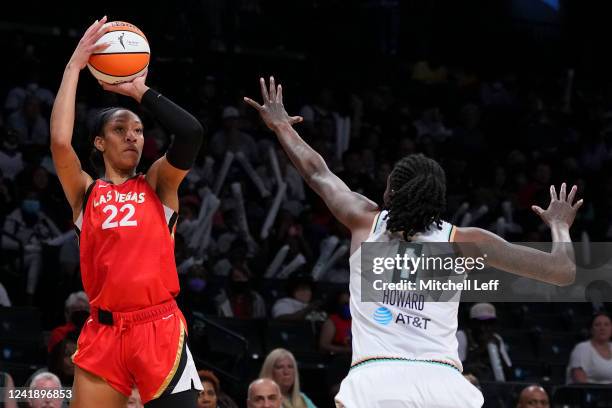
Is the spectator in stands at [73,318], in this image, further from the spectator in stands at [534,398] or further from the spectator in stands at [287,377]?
the spectator in stands at [534,398]

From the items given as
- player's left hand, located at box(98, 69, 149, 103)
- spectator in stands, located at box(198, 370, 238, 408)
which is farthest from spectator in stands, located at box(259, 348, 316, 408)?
player's left hand, located at box(98, 69, 149, 103)

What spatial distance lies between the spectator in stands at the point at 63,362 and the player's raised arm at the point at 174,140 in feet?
10.7

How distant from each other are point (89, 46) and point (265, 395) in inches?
131

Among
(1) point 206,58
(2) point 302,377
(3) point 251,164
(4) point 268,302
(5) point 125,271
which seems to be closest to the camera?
(5) point 125,271

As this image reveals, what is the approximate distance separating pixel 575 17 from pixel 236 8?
254 inches

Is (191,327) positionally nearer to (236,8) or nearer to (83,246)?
(83,246)

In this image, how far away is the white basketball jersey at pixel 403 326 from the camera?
448 centimetres

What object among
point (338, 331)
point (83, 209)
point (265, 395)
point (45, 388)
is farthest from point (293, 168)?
point (83, 209)

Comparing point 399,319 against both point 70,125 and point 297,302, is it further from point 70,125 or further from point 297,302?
point 297,302

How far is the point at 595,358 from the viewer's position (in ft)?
36.0

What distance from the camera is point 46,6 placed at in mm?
17406

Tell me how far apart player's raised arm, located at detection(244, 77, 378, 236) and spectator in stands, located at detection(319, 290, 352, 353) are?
18.5ft

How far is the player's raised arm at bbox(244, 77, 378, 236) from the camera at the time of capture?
15.4ft

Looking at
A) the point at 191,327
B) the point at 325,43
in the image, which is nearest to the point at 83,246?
the point at 191,327
